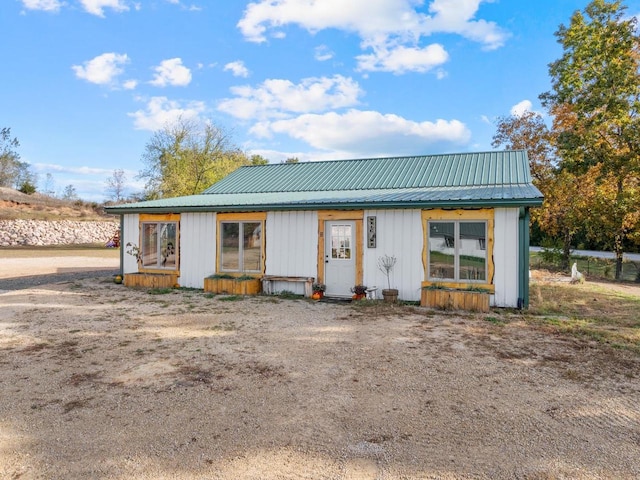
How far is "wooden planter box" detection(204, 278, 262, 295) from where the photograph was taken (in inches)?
396

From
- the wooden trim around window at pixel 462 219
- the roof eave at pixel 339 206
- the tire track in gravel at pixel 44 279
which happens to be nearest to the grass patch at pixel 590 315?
the wooden trim around window at pixel 462 219

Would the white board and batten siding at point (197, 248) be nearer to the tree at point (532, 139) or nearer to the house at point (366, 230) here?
the house at point (366, 230)

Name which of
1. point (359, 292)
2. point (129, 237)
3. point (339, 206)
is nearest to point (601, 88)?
point (339, 206)

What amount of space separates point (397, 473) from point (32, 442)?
277cm

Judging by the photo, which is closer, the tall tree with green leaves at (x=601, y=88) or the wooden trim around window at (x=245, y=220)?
the wooden trim around window at (x=245, y=220)

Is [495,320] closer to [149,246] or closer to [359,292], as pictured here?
[359,292]

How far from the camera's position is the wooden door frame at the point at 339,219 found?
31.3 ft

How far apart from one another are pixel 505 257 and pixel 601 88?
8852 mm

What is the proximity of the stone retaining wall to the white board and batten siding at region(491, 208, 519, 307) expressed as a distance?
33.5 meters

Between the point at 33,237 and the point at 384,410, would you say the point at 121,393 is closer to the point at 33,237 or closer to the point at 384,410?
the point at 384,410

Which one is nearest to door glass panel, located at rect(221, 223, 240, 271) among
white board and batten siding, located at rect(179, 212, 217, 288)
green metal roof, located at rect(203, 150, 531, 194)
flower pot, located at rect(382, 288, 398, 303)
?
white board and batten siding, located at rect(179, 212, 217, 288)

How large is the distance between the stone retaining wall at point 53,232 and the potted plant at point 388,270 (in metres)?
31.1

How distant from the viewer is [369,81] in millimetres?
20188

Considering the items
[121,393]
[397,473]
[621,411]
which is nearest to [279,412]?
[397,473]
